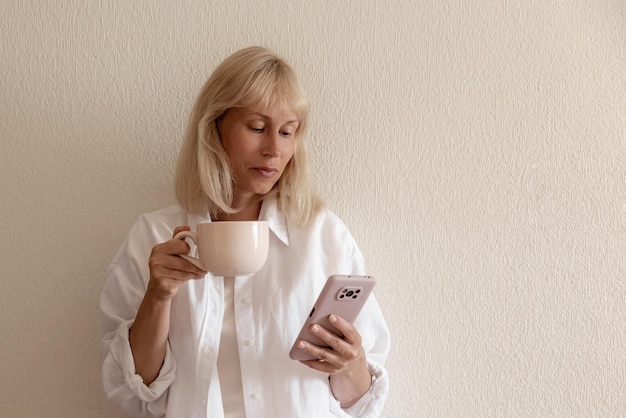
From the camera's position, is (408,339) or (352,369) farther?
(408,339)

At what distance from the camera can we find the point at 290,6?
56.3 inches

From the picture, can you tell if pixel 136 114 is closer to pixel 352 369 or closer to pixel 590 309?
pixel 352 369

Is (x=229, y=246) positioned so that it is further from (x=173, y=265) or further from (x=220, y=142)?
(x=220, y=142)

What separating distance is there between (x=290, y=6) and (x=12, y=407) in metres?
0.96

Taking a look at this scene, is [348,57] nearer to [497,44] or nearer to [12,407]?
[497,44]

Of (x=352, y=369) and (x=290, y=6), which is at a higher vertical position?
(x=290, y=6)

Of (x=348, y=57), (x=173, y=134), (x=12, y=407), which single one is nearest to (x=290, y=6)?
(x=348, y=57)

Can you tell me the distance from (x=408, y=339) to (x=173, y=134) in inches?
24.4

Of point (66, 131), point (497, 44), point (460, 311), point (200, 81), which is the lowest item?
point (460, 311)

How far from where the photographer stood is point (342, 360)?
114 centimetres

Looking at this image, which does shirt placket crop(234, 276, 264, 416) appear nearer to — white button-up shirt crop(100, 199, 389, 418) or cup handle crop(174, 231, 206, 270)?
white button-up shirt crop(100, 199, 389, 418)

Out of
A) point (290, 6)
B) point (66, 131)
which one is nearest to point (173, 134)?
point (66, 131)

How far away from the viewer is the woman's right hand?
1069 millimetres

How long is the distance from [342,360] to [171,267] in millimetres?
314
